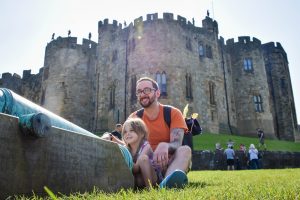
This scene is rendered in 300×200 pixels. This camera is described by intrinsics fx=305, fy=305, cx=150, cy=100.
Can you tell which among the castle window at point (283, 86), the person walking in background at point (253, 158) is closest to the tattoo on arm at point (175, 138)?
the person walking in background at point (253, 158)

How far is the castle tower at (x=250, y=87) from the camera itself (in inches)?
1147

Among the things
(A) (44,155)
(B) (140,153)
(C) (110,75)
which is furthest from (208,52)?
(A) (44,155)

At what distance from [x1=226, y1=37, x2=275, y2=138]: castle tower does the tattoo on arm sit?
26.8 meters

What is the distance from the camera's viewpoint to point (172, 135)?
387cm

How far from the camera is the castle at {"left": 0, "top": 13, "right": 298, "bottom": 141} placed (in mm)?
25062

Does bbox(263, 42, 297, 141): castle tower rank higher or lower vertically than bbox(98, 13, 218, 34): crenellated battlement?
lower

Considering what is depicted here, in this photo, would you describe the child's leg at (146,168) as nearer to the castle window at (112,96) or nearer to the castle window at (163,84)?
the castle window at (163,84)

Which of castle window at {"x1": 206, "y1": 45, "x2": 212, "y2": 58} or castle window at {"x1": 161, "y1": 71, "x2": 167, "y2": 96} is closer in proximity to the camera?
castle window at {"x1": 161, "y1": 71, "x2": 167, "y2": 96}

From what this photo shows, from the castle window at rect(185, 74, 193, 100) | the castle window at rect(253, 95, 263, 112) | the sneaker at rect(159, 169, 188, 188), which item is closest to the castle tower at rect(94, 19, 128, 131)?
the castle window at rect(185, 74, 193, 100)

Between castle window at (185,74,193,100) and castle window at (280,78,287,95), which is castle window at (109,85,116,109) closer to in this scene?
castle window at (185,74,193,100)

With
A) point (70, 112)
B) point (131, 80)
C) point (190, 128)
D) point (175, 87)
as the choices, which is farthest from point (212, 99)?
point (190, 128)

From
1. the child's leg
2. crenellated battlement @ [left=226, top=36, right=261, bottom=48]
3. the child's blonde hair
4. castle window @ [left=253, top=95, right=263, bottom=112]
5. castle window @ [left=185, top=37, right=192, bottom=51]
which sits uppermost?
crenellated battlement @ [left=226, top=36, right=261, bottom=48]

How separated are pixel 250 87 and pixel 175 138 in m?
27.9

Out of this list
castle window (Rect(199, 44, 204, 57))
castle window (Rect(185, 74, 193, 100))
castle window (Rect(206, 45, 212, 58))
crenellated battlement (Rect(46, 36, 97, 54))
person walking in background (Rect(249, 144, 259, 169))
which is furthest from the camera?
crenellated battlement (Rect(46, 36, 97, 54))
